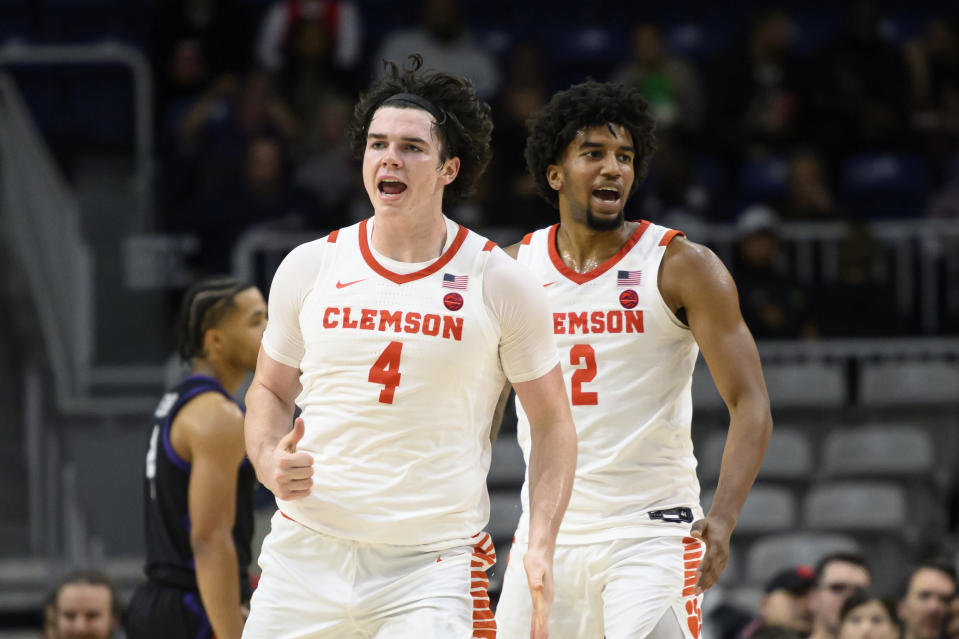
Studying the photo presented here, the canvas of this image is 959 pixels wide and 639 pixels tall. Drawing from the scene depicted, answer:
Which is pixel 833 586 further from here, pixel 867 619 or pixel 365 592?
pixel 365 592

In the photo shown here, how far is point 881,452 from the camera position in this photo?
10594mm

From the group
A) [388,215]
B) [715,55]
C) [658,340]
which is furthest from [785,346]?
[388,215]

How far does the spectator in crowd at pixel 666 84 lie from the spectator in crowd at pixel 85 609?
610 centimetres

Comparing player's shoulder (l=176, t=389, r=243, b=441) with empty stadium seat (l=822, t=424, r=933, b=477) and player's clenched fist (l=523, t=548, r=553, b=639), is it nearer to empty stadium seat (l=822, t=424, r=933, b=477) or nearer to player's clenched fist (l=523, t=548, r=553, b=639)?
player's clenched fist (l=523, t=548, r=553, b=639)

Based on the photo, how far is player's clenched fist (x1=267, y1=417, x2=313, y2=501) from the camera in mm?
4035

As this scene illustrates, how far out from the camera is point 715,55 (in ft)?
42.4

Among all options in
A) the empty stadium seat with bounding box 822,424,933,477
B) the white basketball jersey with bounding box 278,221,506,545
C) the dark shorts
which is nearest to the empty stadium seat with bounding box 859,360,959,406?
the empty stadium seat with bounding box 822,424,933,477

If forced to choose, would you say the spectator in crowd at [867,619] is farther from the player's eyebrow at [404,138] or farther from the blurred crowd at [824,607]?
the player's eyebrow at [404,138]

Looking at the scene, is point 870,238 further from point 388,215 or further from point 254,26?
point 388,215

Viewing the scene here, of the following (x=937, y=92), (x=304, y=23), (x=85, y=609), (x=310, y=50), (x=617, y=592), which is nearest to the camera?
(x=617, y=592)

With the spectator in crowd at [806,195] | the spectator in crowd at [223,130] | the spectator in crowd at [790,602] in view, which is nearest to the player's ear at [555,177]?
the spectator in crowd at [790,602]

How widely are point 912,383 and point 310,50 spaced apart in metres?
5.37

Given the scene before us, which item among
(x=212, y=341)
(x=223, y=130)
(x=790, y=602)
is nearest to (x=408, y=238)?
(x=212, y=341)

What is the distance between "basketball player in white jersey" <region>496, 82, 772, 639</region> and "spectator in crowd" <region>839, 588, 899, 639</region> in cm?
275
